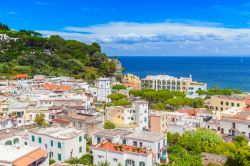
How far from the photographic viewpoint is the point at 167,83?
82812mm

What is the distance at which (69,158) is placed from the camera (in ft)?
94.1

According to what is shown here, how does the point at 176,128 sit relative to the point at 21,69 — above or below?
below

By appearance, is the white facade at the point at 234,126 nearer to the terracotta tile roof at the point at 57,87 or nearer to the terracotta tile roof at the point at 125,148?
the terracotta tile roof at the point at 125,148

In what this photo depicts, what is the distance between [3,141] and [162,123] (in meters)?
18.9

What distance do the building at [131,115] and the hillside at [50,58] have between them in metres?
42.0

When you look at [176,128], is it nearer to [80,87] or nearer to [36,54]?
[80,87]

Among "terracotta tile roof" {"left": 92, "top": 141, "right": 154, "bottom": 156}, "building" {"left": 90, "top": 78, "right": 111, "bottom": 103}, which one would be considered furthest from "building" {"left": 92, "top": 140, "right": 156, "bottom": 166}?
"building" {"left": 90, "top": 78, "right": 111, "bottom": 103}

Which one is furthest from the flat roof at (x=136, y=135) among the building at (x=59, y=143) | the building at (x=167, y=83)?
the building at (x=167, y=83)

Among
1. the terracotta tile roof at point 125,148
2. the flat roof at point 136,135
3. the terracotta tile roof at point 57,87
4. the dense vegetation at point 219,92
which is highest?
the terracotta tile roof at point 57,87

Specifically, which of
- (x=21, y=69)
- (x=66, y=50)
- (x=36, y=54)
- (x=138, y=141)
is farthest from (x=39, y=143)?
(x=66, y=50)

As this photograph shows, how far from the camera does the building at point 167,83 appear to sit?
8056cm

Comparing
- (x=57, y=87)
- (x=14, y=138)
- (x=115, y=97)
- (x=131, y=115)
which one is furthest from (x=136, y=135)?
(x=57, y=87)

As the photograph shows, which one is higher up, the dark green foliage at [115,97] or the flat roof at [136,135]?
the dark green foliage at [115,97]

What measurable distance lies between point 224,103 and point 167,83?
29835 mm
